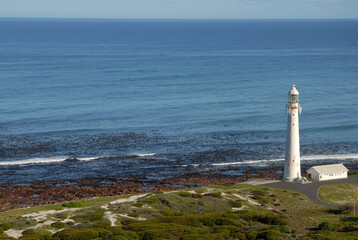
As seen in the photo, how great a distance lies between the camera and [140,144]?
73.5 m

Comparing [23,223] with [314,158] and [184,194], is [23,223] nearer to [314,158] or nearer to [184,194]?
[184,194]

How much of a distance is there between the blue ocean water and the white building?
1413 centimetres

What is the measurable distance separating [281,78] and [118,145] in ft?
222

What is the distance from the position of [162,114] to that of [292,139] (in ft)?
143

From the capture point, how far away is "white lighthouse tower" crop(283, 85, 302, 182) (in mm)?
47969

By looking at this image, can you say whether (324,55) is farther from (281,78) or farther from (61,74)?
(61,74)

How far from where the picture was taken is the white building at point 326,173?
167 feet

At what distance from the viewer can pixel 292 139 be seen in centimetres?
4897

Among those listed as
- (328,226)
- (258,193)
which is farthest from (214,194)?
(328,226)

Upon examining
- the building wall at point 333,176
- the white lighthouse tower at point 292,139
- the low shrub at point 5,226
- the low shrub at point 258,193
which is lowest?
the low shrub at point 258,193

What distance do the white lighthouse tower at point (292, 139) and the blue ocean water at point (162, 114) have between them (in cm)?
1384

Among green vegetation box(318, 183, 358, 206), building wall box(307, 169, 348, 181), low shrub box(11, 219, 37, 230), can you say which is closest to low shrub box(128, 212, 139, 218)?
low shrub box(11, 219, 37, 230)

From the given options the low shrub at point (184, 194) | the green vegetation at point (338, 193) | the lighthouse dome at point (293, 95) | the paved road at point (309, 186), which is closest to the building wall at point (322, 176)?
the paved road at point (309, 186)

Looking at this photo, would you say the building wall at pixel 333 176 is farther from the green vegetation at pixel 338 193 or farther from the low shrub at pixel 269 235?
the low shrub at pixel 269 235
